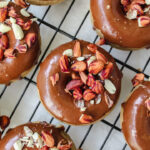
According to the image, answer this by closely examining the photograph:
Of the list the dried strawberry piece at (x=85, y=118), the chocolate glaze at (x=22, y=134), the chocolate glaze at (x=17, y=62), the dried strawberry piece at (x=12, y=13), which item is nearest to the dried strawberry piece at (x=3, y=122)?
→ the chocolate glaze at (x=22, y=134)

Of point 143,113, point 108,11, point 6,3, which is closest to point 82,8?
point 108,11

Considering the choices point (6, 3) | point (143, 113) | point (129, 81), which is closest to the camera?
point (143, 113)

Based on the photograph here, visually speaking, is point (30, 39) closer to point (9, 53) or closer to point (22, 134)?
point (9, 53)

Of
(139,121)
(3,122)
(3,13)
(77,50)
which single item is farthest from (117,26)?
(3,122)

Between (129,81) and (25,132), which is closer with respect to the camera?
(25,132)

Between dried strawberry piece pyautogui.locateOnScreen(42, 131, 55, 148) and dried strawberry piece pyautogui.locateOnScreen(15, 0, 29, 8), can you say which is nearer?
dried strawberry piece pyautogui.locateOnScreen(42, 131, 55, 148)

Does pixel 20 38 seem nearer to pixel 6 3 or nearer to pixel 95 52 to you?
pixel 6 3

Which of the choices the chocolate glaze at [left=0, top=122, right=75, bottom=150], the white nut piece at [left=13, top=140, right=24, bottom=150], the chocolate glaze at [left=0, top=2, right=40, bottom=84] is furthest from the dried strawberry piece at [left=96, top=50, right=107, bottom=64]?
the white nut piece at [left=13, top=140, right=24, bottom=150]

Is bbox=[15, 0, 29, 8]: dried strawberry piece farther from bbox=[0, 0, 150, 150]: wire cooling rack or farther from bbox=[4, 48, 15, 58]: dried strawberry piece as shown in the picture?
bbox=[4, 48, 15, 58]: dried strawberry piece
